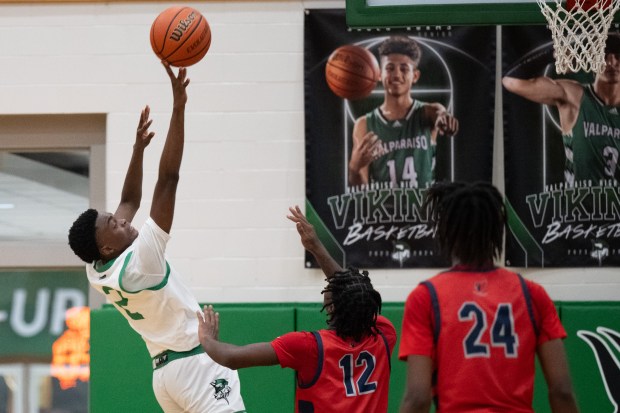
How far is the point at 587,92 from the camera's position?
269 inches

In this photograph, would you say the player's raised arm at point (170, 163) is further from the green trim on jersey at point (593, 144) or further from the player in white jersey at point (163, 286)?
the green trim on jersey at point (593, 144)

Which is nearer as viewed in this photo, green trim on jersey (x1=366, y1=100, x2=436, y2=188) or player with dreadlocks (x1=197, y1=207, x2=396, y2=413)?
player with dreadlocks (x1=197, y1=207, x2=396, y2=413)

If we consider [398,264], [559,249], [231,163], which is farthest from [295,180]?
[559,249]

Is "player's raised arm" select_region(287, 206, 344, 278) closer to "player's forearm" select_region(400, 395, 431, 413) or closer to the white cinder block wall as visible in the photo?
"player's forearm" select_region(400, 395, 431, 413)

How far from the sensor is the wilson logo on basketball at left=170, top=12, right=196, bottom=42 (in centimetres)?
510

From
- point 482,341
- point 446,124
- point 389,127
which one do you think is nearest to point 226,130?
point 389,127

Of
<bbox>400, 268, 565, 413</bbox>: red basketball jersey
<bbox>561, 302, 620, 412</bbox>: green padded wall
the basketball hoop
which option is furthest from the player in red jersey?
<bbox>561, 302, 620, 412</bbox>: green padded wall

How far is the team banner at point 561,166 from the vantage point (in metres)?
6.81

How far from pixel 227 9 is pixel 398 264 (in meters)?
2.14

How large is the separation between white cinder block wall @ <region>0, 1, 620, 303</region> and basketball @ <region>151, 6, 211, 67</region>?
1.74 meters

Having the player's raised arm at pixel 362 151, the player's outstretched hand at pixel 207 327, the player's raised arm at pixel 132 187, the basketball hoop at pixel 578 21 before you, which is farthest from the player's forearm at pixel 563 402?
the player's raised arm at pixel 362 151

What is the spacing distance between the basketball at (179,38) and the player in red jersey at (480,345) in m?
2.40

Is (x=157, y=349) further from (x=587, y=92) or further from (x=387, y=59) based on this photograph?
(x=587, y=92)

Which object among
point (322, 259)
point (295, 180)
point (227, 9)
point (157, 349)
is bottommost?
point (157, 349)
